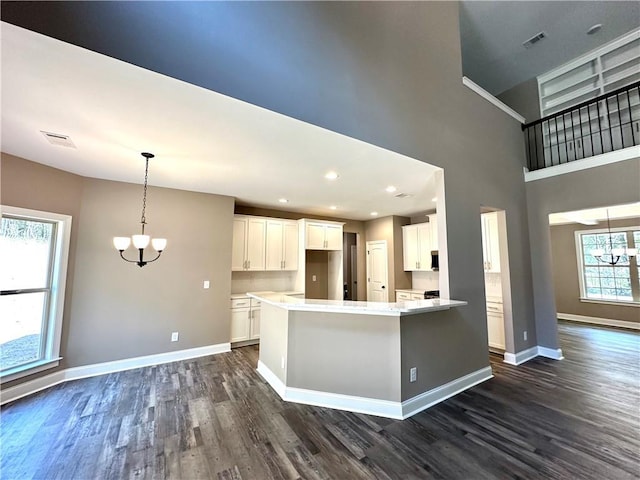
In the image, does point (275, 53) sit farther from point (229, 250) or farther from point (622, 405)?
point (622, 405)

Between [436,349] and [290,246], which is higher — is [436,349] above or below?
below

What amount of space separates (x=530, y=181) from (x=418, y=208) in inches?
76.4

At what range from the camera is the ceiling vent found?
2.49m

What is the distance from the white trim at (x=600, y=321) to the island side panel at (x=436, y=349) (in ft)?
18.2

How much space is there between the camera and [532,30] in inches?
175

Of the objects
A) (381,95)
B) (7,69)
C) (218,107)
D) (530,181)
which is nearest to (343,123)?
(381,95)

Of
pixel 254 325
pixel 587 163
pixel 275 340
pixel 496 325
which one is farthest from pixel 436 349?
pixel 587 163

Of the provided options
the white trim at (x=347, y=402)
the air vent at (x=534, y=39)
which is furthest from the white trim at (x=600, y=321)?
the white trim at (x=347, y=402)

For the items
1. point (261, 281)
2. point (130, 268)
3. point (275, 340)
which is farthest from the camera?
point (261, 281)

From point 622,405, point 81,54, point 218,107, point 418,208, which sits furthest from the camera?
Result: point 418,208

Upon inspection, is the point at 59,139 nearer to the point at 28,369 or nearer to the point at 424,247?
the point at 28,369

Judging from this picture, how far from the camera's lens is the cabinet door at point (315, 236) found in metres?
5.72

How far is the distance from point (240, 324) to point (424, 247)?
4247mm

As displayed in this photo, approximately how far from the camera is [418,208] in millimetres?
5715
